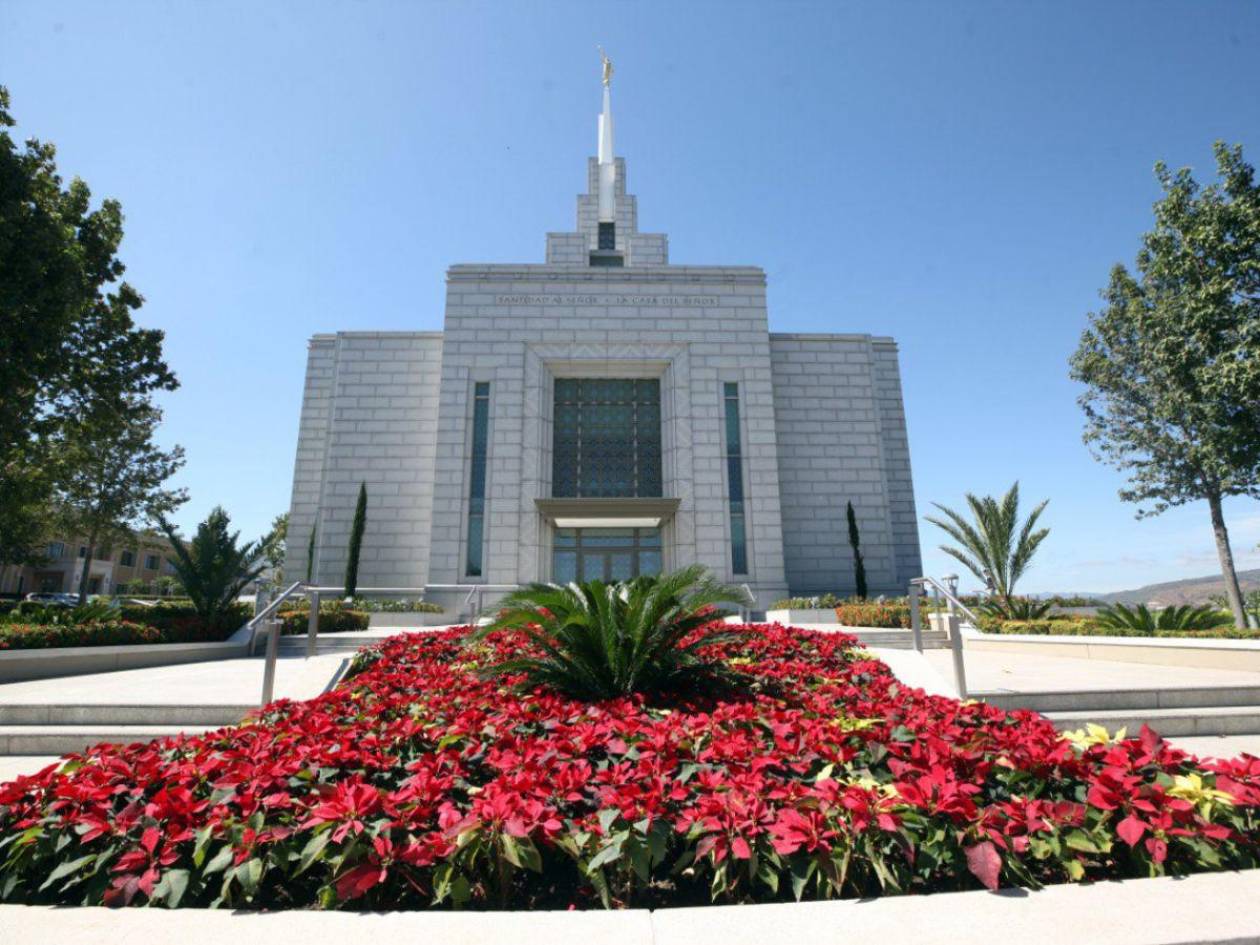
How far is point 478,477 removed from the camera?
1927cm

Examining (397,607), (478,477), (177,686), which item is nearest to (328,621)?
(397,607)

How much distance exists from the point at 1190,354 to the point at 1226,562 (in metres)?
5.35

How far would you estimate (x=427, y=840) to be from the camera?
242 cm

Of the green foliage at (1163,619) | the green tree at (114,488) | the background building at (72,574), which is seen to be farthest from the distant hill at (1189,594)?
the background building at (72,574)

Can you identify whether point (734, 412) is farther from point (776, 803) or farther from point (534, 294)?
point (776, 803)

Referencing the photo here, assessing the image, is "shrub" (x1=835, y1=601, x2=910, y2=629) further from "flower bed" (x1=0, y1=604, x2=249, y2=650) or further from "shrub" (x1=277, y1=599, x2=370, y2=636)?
"flower bed" (x1=0, y1=604, x2=249, y2=650)

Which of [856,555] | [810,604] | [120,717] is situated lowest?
[120,717]

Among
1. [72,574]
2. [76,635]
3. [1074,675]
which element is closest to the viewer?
[1074,675]

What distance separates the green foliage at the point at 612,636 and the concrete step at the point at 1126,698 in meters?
3.02

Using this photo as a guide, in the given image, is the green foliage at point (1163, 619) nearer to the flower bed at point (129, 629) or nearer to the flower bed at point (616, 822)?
the flower bed at point (616, 822)

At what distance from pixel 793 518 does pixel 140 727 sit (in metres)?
18.0

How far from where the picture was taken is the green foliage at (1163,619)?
1124cm

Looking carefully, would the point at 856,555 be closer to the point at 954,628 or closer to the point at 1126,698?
the point at 1126,698

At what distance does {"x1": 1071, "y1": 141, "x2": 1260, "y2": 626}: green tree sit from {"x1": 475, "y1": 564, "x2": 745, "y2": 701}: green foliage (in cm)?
1362
